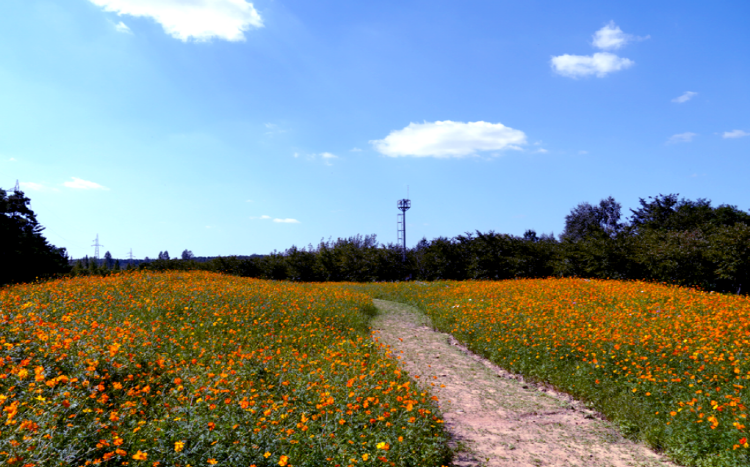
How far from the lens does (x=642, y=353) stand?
7.00 meters

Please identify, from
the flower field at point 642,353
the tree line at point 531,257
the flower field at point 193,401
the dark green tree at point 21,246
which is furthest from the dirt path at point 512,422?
the dark green tree at point 21,246

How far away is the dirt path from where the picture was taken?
15.3ft

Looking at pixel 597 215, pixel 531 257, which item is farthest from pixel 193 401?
pixel 597 215

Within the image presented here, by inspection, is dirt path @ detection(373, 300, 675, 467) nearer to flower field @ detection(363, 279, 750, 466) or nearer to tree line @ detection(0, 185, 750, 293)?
flower field @ detection(363, 279, 750, 466)

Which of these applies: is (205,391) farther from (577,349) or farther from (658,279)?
(658,279)

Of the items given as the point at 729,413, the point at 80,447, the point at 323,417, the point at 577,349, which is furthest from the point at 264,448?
the point at 577,349

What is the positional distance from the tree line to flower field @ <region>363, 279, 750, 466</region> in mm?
4644

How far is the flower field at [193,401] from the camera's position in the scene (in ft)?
11.3

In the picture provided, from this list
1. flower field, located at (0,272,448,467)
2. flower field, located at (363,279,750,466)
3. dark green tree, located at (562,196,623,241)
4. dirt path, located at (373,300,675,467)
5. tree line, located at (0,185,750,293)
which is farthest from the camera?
dark green tree, located at (562,196,623,241)

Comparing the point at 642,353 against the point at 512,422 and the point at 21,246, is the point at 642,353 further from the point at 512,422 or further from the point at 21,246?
the point at 21,246

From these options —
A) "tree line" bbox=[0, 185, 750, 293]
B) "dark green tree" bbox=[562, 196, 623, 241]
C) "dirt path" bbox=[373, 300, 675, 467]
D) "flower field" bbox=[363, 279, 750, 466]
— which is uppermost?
"dark green tree" bbox=[562, 196, 623, 241]

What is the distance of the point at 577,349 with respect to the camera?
7.54m

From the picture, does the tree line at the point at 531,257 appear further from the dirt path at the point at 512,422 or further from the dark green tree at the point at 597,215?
the dark green tree at the point at 597,215

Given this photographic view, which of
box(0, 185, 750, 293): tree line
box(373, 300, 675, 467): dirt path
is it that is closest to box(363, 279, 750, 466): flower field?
box(373, 300, 675, 467): dirt path
